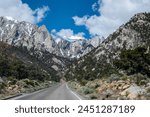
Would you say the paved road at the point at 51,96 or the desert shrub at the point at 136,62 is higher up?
the desert shrub at the point at 136,62

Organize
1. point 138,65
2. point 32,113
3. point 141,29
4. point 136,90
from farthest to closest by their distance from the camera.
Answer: point 141,29 → point 138,65 → point 136,90 → point 32,113

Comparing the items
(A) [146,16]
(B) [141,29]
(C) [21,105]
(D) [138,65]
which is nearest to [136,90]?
(C) [21,105]

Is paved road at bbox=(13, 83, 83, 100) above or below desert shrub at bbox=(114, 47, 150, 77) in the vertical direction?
below

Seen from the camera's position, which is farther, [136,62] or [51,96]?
[136,62]

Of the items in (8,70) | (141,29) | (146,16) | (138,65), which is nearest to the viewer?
(138,65)

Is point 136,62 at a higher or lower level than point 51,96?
higher

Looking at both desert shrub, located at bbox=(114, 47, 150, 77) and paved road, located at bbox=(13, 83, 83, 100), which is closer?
paved road, located at bbox=(13, 83, 83, 100)

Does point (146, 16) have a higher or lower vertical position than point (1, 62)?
higher

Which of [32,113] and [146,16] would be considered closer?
[32,113]

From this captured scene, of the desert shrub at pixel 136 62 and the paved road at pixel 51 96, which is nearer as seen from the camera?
the paved road at pixel 51 96

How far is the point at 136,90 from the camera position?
3059 cm

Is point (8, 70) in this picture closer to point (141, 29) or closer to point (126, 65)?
point (126, 65)

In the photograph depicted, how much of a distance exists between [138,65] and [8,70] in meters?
48.0

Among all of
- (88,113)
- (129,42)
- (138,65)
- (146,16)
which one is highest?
(146,16)
